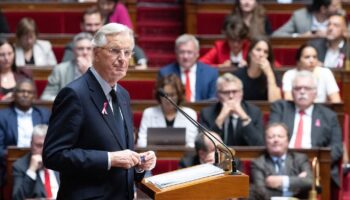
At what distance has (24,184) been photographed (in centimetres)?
521

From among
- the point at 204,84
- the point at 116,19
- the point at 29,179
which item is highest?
the point at 116,19

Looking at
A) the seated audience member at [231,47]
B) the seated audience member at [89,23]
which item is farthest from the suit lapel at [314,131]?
the seated audience member at [89,23]

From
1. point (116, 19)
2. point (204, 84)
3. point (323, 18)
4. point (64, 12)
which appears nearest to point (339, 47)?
point (323, 18)

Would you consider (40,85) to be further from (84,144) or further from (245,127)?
(84,144)

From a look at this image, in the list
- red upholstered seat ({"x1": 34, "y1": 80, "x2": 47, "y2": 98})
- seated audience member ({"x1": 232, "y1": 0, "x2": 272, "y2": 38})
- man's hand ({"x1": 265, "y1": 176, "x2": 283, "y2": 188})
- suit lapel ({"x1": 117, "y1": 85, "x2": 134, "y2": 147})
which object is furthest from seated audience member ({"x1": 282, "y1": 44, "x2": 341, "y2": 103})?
suit lapel ({"x1": 117, "y1": 85, "x2": 134, "y2": 147})

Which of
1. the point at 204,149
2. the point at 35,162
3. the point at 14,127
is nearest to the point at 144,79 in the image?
the point at 14,127

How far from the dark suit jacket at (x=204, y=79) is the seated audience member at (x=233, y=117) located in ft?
1.97

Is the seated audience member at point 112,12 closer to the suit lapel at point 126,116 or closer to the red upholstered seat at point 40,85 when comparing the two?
the red upholstered seat at point 40,85

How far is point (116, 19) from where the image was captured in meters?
7.14

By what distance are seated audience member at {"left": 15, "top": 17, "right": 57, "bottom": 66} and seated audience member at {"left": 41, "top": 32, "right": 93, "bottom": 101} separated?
562mm

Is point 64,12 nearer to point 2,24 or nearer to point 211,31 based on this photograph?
point 2,24

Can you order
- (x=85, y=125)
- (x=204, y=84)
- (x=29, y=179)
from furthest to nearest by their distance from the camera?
(x=204, y=84) → (x=29, y=179) → (x=85, y=125)

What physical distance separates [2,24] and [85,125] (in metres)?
4.78

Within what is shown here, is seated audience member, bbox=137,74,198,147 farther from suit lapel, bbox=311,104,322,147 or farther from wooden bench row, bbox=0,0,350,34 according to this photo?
wooden bench row, bbox=0,0,350,34
